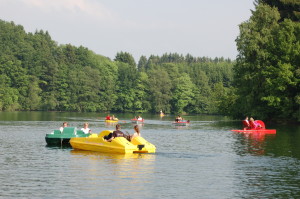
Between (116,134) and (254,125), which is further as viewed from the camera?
(254,125)

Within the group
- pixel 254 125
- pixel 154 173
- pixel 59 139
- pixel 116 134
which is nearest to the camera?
pixel 154 173

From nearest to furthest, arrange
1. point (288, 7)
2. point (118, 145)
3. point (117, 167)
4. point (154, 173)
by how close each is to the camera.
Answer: point (154, 173), point (117, 167), point (118, 145), point (288, 7)

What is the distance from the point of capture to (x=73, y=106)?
166 meters

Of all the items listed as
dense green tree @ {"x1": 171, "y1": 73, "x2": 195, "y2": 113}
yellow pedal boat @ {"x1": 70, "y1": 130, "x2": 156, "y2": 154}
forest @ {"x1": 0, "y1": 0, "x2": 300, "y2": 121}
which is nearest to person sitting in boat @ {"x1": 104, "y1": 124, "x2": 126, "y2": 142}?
yellow pedal boat @ {"x1": 70, "y1": 130, "x2": 156, "y2": 154}

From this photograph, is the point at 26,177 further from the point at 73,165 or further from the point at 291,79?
the point at 291,79

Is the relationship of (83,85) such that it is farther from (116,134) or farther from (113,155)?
(113,155)

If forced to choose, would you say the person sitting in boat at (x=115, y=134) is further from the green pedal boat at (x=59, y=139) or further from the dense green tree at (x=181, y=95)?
the dense green tree at (x=181, y=95)

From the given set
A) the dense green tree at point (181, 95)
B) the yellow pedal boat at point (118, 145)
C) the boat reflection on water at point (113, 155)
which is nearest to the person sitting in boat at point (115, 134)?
the yellow pedal boat at point (118, 145)


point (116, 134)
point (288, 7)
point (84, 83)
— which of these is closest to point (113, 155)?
point (116, 134)

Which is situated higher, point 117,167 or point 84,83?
point 84,83

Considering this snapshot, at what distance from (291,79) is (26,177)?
55.0m

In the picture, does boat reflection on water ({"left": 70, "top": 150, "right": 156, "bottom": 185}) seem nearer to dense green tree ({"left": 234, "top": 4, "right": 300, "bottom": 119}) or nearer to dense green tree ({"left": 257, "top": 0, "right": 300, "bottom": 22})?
dense green tree ({"left": 234, "top": 4, "right": 300, "bottom": 119})

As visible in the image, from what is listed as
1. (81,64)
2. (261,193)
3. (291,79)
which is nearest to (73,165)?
(261,193)

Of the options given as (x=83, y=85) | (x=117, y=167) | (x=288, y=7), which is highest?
(x=288, y=7)
